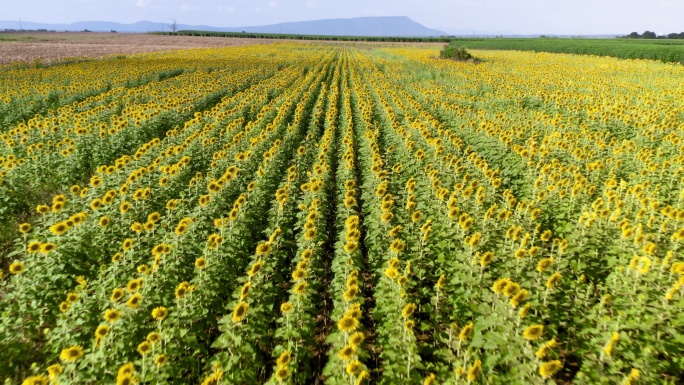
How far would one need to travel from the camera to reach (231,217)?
569cm

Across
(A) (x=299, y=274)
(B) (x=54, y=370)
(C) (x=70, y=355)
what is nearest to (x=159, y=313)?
(C) (x=70, y=355)

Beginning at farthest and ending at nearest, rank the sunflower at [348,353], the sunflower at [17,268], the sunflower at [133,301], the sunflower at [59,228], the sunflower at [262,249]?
the sunflower at [59,228]
the sunflower at [262,249]
the sunflower at [17,268]
the sunflower at [133,301]
the sunflower at [348,353]

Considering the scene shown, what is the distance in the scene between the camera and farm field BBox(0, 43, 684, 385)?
364cm

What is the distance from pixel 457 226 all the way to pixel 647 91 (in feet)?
54.4

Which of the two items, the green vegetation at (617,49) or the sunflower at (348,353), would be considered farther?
the green vegetation at (617,49)

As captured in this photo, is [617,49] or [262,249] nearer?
[262,249]

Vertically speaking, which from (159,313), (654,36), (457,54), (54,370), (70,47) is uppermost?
(654,36)

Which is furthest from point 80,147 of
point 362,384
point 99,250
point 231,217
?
point 362,384

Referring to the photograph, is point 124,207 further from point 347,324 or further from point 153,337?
point 347,324

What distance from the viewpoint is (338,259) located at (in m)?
5.21

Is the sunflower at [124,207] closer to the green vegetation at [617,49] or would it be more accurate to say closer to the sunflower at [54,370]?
the sunflower at [54,370]

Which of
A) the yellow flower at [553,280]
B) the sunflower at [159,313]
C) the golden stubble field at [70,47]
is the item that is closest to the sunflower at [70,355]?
the sunflower at [159,313]

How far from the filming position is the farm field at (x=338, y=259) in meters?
3.64

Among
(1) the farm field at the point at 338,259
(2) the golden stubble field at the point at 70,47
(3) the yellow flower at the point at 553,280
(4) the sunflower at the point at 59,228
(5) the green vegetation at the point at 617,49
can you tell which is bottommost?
(1) the farm field at the point at 338,259
